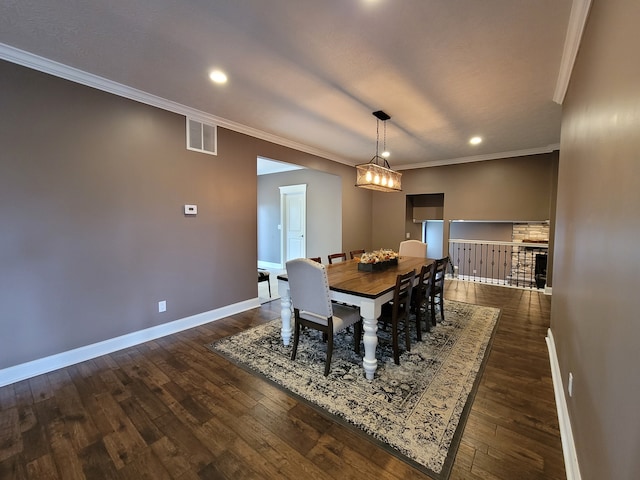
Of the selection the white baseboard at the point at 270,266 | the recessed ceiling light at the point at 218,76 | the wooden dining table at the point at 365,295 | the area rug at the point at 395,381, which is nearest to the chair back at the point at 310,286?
the wooden dining table at the point at 365,295

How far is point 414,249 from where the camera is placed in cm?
480

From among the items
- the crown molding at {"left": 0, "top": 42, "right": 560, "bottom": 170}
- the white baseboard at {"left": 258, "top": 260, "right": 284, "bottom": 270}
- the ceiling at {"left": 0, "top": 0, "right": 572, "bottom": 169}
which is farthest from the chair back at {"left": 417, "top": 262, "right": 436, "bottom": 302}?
the white baseboard at {"left": 258, "top": 260, "right": 284, "bottom": 270}

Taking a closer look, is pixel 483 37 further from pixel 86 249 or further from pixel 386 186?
pixel 86 249

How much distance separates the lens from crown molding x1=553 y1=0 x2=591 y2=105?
1696 mm

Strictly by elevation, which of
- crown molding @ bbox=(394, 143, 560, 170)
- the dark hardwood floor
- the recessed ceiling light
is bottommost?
the dark hardwood floor

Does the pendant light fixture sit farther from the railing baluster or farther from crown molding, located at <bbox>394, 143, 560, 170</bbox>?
the railing baluster

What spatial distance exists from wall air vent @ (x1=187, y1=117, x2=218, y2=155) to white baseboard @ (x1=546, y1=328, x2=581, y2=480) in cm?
422

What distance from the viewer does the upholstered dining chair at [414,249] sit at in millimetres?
4738

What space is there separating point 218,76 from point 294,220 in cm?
502

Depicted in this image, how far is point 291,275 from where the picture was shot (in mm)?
2518

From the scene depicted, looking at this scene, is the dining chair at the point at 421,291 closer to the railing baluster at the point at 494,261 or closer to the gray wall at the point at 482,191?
the gray wall at the point at 482,191

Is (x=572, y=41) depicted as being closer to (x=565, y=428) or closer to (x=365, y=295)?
(x=365, y=295)

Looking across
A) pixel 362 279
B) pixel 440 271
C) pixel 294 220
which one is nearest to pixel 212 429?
pixel 362 279

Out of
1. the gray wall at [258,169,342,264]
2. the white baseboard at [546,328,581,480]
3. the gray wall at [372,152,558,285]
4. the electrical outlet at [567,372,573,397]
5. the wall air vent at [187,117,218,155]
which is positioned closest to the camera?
the white baseboard at [546,328,581,480]
